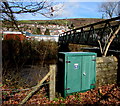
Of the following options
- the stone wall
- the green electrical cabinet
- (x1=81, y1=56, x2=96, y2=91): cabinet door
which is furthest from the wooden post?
the stone wall

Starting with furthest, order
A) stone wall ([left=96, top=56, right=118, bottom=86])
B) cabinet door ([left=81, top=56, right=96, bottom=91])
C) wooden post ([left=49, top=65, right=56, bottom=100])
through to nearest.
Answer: stone wall ([left=96, top=56, right=118, bottom=86]) → cabinet door ([left=81, top=56, right=96, bottom=91]) → wooden post ([left=49, top=65, right=56, bottom=100])

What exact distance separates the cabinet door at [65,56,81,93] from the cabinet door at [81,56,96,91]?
0.20 m

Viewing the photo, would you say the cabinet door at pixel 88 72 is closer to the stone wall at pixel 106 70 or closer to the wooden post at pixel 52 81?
the stone wall at pixel 106 70

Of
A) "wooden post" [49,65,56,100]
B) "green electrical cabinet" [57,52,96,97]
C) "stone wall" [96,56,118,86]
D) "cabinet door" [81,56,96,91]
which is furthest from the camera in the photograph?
"stone wall" [96,56,118,86]

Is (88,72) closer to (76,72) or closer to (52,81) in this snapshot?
(76,72)

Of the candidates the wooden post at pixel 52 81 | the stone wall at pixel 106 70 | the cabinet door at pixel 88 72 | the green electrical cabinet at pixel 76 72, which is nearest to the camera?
the wooden post at pixel 52 81

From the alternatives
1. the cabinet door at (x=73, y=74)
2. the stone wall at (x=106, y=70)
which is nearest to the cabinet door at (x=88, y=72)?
the cabinet door at (x=73, y=74)

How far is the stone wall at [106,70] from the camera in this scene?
4.70m

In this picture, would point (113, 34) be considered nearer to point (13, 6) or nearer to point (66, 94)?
point (66, 94)

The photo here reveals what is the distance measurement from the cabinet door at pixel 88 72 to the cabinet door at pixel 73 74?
20 cm

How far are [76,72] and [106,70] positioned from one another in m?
1.50

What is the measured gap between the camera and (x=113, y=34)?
271 inches

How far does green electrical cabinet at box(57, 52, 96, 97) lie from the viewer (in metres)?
4.00

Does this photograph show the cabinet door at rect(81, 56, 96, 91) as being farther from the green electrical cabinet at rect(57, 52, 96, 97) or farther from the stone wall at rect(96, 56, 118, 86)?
the stone wall at rect(96, 56, 118, 86)
